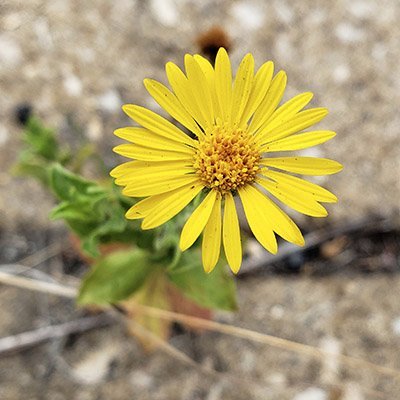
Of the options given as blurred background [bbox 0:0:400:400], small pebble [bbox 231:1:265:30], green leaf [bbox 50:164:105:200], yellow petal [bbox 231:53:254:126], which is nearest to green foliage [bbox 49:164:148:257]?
green leaf [bbox 50:164:105:200]

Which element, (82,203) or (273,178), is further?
(82,203)

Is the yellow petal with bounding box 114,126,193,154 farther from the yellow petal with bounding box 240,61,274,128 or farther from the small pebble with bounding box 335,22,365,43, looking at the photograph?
the small pebble with bounding box 335,22,365,43

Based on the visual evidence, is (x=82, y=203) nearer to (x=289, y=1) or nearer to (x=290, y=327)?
(x=290, y=327)

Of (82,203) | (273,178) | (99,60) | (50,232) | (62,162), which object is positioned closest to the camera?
(273,178)

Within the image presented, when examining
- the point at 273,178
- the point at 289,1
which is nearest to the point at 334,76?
the point at 289,1

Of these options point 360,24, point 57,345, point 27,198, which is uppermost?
point 360,24

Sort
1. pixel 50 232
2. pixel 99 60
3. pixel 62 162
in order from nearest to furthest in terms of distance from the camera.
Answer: pixel 62 162 → pixel 50 232 → pixel 99 60

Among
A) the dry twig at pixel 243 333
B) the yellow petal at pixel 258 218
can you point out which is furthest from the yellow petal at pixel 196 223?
the dry twig at pixel 243 333

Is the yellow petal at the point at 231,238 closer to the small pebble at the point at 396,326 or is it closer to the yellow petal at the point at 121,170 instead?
the yellow petal at the point at 121,170
